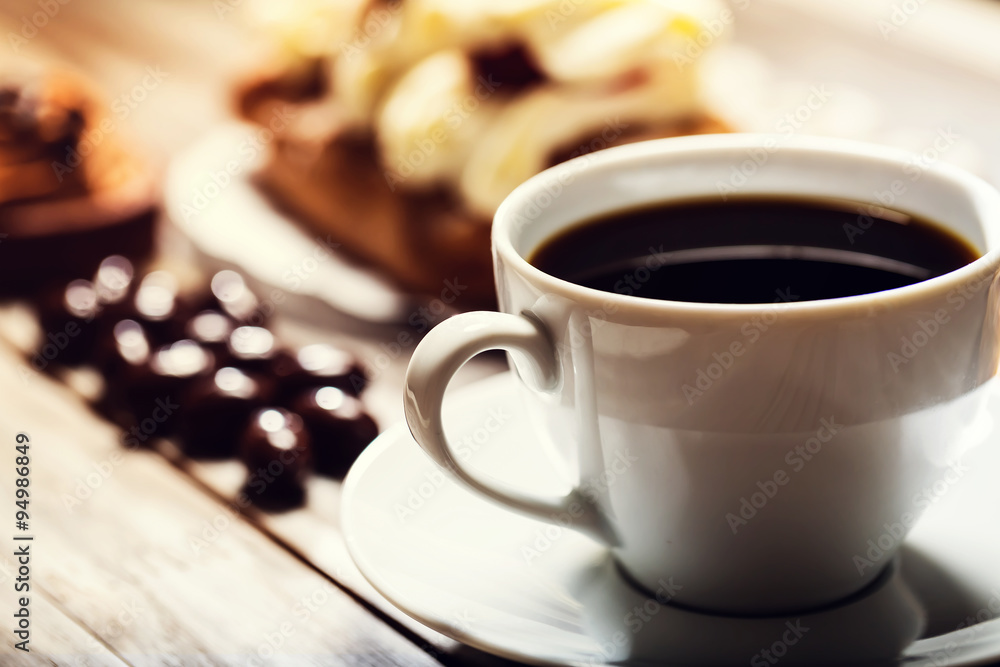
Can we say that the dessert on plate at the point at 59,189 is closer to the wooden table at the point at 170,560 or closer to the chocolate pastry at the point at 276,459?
the wooden table at the point at 170,560

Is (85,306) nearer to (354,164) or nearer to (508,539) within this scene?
(354,164)

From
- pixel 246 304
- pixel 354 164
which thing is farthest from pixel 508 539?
pixel 354 164

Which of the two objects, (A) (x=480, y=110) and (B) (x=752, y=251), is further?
(A) (x=480, y=110)

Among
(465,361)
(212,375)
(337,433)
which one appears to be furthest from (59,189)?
(465,361)

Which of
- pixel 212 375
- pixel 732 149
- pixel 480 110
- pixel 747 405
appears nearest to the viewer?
pixel 747 405

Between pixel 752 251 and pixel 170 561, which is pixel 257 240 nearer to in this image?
pixel 170 561

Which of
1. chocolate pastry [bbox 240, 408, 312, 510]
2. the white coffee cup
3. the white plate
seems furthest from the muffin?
the white coffee cup
